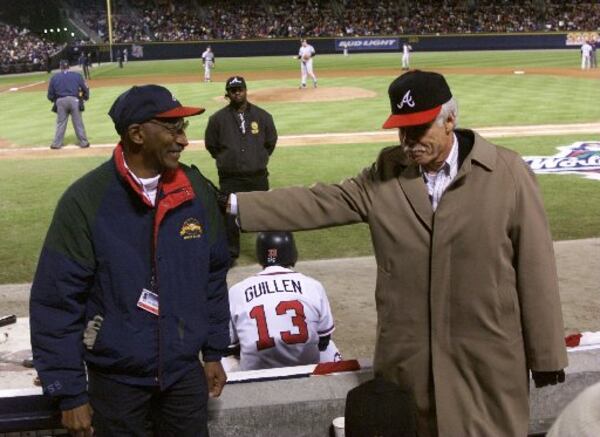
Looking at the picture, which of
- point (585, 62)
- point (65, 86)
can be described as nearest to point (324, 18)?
point (585, 62)

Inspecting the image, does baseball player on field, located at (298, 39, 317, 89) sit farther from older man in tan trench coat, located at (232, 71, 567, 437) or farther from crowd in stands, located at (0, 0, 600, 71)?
crowd in stands, located at (0, 0, 600, 71)

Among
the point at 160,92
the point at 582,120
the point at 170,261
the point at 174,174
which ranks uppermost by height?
the point at 160,92

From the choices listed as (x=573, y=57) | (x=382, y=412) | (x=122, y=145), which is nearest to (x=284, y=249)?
(x=122, y=145)

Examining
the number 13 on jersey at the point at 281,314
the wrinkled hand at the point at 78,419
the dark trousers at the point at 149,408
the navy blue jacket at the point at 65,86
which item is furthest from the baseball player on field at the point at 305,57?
the wrinkled hand at the point at 78,419

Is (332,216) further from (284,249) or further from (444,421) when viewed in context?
(284,249)

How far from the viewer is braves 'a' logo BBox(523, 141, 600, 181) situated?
13039 millimetres

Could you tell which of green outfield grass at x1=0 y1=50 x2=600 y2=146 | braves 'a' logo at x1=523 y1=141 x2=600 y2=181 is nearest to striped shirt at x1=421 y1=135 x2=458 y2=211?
braves 'a' logo at x1=523 y1=141 x2=600 y2=181

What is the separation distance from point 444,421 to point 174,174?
136 cm

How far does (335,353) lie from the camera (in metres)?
4.75

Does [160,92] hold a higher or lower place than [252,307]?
higher

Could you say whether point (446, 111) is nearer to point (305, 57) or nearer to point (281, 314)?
point (281, 314)

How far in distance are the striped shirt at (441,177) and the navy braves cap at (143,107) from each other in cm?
95

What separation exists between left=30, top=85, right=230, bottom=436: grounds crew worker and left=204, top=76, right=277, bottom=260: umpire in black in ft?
17.4

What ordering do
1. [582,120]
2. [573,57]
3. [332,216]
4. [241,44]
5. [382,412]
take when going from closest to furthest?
[382,412] → [332,216] → [582,120] → [573,57] → [241,44]
